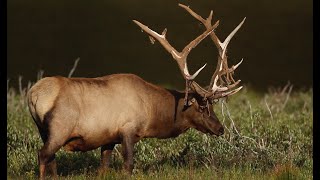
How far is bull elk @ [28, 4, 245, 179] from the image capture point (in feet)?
30.2

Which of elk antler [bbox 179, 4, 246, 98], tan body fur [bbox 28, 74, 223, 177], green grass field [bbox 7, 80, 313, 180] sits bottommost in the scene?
green grass field [bbox 7, 80, 313, 180]

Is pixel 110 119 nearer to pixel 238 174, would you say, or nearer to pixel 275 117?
pixel 238 174

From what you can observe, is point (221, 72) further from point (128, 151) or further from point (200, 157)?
point (128, 151)

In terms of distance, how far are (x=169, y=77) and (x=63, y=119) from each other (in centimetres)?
1390

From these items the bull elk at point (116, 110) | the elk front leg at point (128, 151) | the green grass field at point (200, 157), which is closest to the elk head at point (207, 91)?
the bull elk at point (116, 110)

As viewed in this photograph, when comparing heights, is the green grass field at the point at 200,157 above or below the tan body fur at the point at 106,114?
below

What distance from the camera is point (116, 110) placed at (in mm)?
9703

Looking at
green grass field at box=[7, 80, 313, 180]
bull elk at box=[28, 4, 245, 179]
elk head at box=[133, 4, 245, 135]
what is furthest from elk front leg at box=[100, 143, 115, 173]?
elk head at box=[133, 4, 245, 135]

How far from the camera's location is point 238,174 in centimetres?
996

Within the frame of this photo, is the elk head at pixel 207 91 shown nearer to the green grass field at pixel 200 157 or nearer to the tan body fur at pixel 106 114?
the tan body fur at pixel 106 114

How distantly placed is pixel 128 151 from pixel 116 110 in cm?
50

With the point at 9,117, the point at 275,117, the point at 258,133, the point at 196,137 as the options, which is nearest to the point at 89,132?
the point at 196,137

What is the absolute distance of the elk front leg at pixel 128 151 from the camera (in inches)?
384

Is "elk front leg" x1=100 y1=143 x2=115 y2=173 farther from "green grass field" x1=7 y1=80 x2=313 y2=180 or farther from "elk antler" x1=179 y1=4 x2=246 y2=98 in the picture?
"elk antler" x1=179 y1=4 x2=246 y2=98
